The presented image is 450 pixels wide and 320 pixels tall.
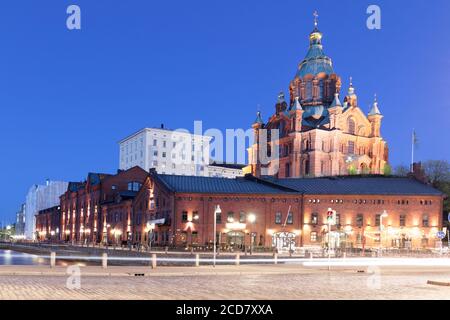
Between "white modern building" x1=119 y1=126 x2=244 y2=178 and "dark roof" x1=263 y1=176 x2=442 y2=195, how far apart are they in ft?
246

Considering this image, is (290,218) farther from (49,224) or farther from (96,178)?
(49,224)

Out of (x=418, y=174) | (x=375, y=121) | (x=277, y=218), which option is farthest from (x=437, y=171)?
(x=277, y=218)

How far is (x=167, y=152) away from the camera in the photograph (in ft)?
539

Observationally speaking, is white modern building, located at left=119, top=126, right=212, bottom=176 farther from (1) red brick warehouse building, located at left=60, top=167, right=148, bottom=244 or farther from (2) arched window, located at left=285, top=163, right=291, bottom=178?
(2) arched window, located at left=285, top=163, right=291, bottom=178

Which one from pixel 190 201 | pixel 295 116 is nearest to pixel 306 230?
pixel 190 201

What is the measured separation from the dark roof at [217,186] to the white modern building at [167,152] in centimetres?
7478

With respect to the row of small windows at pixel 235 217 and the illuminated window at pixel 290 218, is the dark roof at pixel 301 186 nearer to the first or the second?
the row of small windows at pixel 235 217

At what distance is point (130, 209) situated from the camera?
97312mm

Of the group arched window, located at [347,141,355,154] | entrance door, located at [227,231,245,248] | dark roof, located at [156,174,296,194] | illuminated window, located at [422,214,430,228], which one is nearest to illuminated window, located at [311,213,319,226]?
dark roof, located at [156,174,296,194]

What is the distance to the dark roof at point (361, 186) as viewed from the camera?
84812 millimetres

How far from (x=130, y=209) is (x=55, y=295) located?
8162 centimetres

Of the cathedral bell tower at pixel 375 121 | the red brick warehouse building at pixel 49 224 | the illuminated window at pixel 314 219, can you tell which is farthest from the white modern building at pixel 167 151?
the illuminated window at pixel 314 219

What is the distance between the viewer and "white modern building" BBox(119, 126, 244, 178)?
162 metres

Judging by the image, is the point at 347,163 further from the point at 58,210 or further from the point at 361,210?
the point at 58,210
